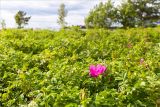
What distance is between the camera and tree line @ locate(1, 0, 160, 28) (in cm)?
4762

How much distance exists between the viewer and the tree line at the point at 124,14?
47625mm

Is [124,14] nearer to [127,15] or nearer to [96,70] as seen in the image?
[127,15]

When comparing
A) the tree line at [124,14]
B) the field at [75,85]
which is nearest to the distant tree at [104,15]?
the tree line at [124,14]

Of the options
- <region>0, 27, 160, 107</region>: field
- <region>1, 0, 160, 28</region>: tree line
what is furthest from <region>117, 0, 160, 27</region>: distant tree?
<region>0, 27, 160, 107</region>: field

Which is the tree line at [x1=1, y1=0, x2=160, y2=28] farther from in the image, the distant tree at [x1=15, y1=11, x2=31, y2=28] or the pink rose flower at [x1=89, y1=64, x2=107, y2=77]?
the pink rose flower at [x1=89, y1=64, x2=107, y2=77]

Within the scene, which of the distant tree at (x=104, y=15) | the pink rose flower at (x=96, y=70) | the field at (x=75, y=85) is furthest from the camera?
the distant tree at (x=104, y=15)

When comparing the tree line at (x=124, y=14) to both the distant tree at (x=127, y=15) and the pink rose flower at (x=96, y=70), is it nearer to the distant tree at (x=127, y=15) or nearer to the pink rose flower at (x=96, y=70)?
the distant tree at (x=127, y=15)

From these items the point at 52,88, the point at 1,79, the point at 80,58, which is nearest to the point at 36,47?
the point at 80,58

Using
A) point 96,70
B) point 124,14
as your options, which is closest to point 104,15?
point 124,14

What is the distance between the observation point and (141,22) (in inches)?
1976

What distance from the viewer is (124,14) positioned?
4928 cm

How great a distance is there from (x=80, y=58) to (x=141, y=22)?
147 feet

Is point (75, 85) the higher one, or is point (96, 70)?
point (96, 70)

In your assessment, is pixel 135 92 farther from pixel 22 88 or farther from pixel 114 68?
pixel 22 88
